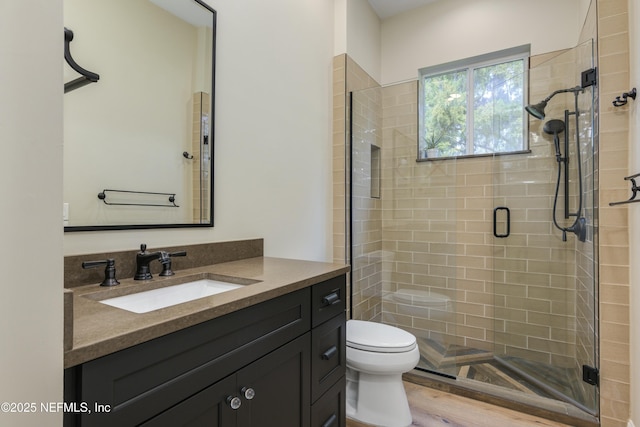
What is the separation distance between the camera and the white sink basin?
41.7 inches

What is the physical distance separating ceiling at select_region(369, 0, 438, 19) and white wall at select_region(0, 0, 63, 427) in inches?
118

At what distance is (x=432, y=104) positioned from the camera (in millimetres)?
2852

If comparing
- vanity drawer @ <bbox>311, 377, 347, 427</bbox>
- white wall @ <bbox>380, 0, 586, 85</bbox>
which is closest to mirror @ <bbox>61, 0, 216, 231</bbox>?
vanity drawer @ <bbox>311, 377, 347, 427</bbox>

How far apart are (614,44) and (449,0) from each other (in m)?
1.57

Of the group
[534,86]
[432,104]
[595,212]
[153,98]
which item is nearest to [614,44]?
[534,86]

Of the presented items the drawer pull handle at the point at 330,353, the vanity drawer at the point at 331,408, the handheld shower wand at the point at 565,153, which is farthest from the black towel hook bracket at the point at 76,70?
the handheld shower wand at the point at 565,153

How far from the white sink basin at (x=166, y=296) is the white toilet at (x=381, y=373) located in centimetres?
85

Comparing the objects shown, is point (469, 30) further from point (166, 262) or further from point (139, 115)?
point (166, 262)

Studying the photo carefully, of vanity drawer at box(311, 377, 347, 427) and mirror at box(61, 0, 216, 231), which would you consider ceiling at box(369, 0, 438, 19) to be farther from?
vanity drawer at box(311, 377, 347, 427)

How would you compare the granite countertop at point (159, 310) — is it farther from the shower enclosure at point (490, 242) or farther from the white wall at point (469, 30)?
the white wall at point (469, 30)

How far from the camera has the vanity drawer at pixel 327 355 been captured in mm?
1229

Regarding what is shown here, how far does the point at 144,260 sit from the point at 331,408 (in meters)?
0.96

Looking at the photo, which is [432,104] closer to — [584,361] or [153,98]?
[584,361]

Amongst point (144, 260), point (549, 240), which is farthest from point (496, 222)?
point (144, 260)
